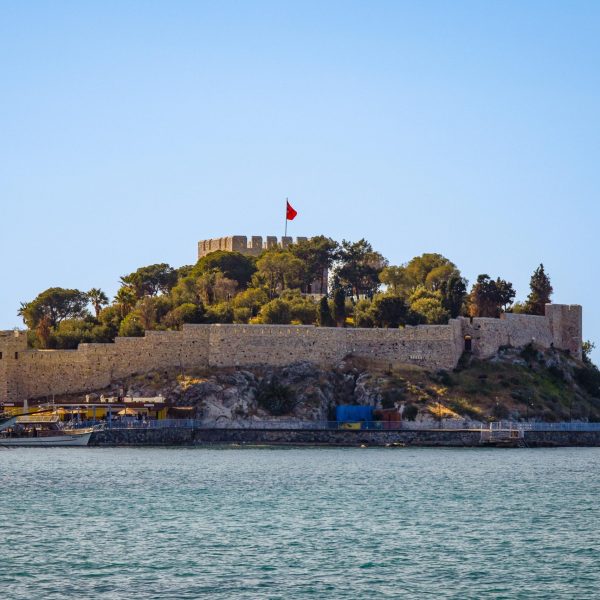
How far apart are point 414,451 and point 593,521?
32.1 m

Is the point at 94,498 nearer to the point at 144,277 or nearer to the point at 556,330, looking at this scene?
the point at 556,330

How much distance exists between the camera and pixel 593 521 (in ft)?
153

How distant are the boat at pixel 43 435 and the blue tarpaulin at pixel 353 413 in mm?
13850

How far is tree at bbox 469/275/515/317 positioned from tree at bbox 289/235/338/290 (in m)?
14.3

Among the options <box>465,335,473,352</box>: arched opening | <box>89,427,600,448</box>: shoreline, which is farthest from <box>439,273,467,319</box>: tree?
<box>89,427,600,448</box>: shoreline

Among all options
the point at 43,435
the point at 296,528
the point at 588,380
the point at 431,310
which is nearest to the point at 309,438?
the point at 43,435

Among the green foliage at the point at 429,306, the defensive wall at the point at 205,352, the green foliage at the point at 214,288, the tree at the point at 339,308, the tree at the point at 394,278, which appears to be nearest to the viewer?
the defensive wall at the point at 205,352

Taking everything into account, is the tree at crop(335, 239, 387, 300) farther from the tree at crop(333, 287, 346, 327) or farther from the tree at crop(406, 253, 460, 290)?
the tree at crop(333, 287, 346, 327)

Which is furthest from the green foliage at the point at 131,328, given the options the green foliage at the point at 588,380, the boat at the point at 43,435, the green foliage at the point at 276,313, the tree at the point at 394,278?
the green foliage at the point at 588,380

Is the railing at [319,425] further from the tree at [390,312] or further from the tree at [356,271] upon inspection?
the tree at [356,271]

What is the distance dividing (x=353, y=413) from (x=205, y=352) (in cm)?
999

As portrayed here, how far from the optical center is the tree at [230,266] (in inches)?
4407

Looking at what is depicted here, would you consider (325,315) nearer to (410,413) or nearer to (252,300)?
(252,300)

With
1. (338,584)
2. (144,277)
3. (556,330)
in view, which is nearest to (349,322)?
(556,330)
